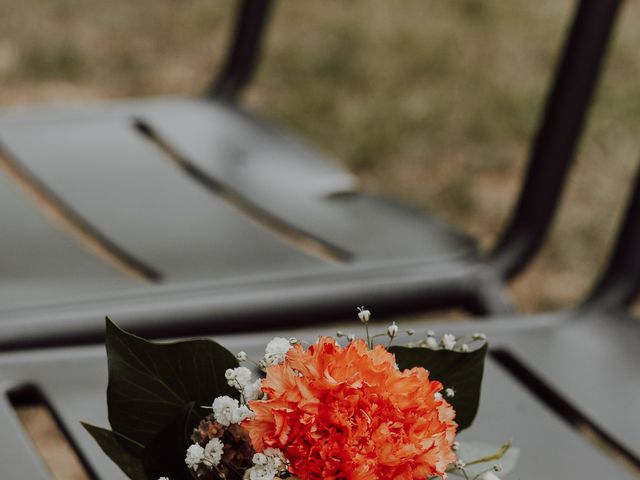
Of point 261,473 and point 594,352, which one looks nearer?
point 261,473

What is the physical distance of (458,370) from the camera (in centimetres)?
62

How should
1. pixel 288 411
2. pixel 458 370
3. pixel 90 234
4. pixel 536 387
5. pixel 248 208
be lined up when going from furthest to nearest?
pixel 248 208
pixel 90 234
pixel 536 387
pixel 458 370
pixel 288 411

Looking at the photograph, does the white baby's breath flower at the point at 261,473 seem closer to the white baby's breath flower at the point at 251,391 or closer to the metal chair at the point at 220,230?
the white baby's breath flower at the point at 251,391

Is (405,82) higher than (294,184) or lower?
higher

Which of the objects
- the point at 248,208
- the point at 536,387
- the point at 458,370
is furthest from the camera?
the point at 248,208

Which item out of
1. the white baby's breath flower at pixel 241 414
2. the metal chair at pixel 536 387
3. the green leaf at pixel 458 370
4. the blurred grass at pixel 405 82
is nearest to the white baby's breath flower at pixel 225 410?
the white baby's breath flower at pixel 241 414

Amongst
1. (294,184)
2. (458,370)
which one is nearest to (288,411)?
(458,370)

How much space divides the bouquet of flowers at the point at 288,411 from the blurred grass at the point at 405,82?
144 cm

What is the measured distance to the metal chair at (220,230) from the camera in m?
0.98

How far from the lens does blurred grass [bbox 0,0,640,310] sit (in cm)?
224

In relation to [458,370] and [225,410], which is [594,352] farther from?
[225,410]

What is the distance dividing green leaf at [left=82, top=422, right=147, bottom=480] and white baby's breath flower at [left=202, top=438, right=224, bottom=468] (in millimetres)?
54

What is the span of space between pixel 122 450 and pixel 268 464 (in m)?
0.10

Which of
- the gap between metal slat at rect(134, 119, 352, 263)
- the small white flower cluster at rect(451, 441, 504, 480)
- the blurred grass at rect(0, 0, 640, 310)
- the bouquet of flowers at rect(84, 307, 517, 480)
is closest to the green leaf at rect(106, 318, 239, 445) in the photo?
the bouquet of flowers at rect(84, 307, 517, 480)
